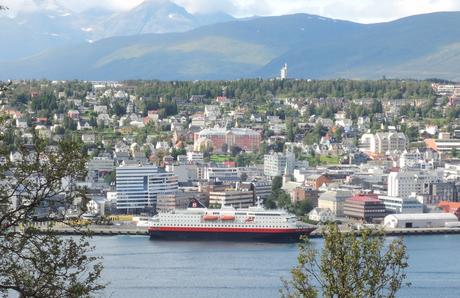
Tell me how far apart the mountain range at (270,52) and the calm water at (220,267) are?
53022mm

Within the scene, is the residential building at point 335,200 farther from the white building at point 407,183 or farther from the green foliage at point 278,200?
the white building at point 407,183

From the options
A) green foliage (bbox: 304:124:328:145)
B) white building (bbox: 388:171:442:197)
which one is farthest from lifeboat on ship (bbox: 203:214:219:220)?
green foliage (bbox: 304:124:328:145)

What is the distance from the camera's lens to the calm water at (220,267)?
12695mm

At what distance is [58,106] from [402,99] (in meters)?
9.35

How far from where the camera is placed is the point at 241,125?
119 feet

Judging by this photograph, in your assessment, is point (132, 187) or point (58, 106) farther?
point (58, 106)

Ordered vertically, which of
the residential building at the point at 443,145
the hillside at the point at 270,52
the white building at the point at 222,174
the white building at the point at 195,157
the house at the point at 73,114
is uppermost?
the hillside at the point at 270,52

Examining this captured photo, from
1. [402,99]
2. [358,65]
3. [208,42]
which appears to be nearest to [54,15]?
[208,42]

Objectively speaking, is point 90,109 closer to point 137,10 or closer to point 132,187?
point 132,187

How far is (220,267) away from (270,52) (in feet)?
238

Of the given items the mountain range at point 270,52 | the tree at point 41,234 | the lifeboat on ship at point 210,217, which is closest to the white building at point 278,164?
the lifeboat on ship at point 210,217

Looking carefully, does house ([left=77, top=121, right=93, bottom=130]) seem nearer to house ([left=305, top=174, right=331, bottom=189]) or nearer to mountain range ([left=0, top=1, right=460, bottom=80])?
house ([left=305, top=174, right=331, bottom=189])

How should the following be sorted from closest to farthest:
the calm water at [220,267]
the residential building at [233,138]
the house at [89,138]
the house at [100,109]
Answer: the calm water at [220,267] < the house at [89,138] < the residential building at [233,138] < the house at [100,109]

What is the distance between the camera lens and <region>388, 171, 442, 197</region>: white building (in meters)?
24.1
